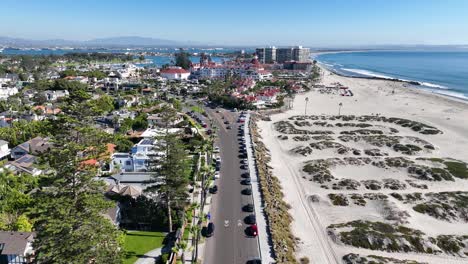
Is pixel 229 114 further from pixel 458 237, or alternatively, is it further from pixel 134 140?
pixel 458 237

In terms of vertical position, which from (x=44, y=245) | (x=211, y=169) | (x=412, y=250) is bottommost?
(x=412, y=250)

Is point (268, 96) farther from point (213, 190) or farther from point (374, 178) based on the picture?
point (213, 190)

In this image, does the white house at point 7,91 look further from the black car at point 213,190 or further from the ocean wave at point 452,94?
the ocean wave at point 452,94

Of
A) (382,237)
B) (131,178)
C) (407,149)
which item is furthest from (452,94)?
(131,178)

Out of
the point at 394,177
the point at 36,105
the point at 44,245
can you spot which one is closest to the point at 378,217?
the point at 394,177

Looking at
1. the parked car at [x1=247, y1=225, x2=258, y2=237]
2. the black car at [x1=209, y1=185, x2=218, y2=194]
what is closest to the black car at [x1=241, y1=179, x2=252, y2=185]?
the black car at [x1=209, y1=185, x2=218, y2=194]

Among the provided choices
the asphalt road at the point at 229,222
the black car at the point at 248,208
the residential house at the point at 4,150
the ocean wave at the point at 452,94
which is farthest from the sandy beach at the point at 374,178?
the residential house at the point at 4,150
